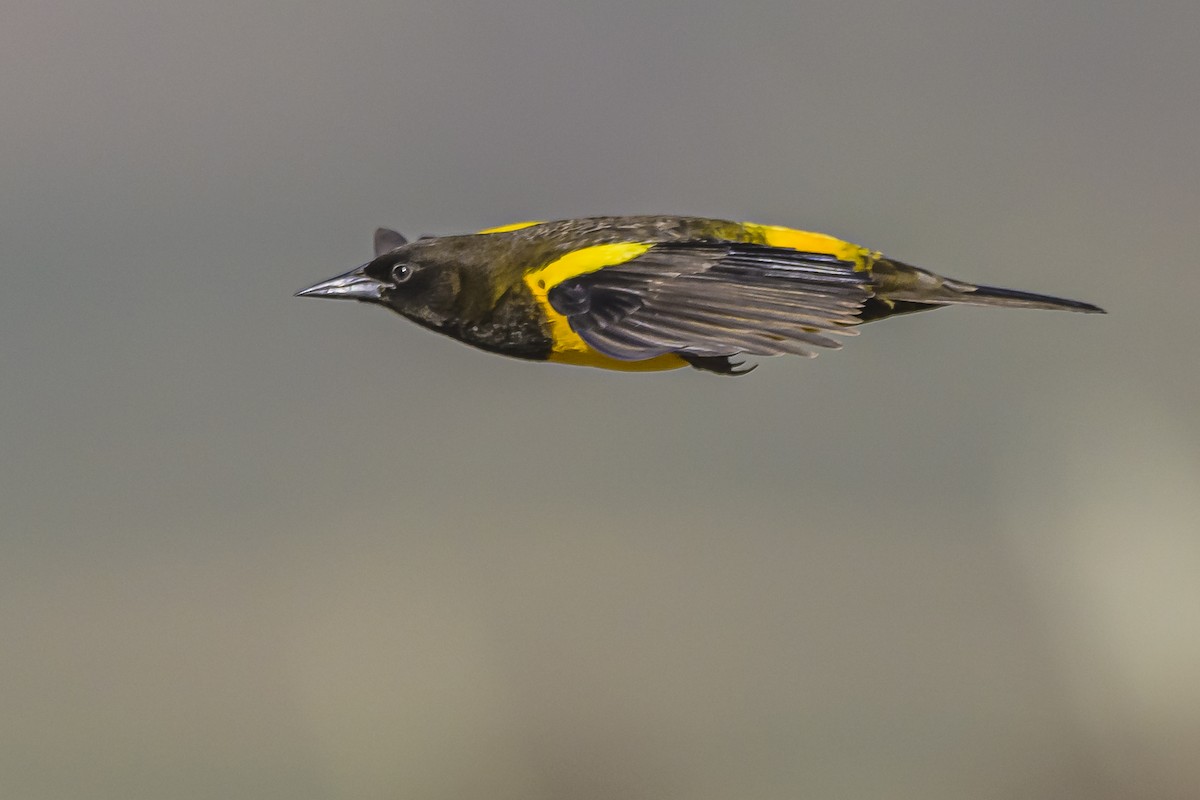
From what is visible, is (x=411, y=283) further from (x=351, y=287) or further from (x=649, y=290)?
(x=649, y=290)

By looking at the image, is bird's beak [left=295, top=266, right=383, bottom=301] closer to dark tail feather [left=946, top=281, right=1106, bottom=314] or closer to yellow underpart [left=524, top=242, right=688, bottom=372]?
yellow underpart [left=524, top=242, right=688, bottom=372]

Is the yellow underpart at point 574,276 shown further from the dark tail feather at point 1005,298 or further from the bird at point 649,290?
the dark tail feather at point 1005,298

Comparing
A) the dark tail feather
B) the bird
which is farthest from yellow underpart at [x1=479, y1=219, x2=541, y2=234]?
the dark tail feather

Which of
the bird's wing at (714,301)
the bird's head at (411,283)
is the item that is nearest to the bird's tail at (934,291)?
the bird's wing at (714,301)

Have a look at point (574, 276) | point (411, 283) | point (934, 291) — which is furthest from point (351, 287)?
point (934, 291)

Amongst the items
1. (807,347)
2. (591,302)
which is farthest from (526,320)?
(807,347)
